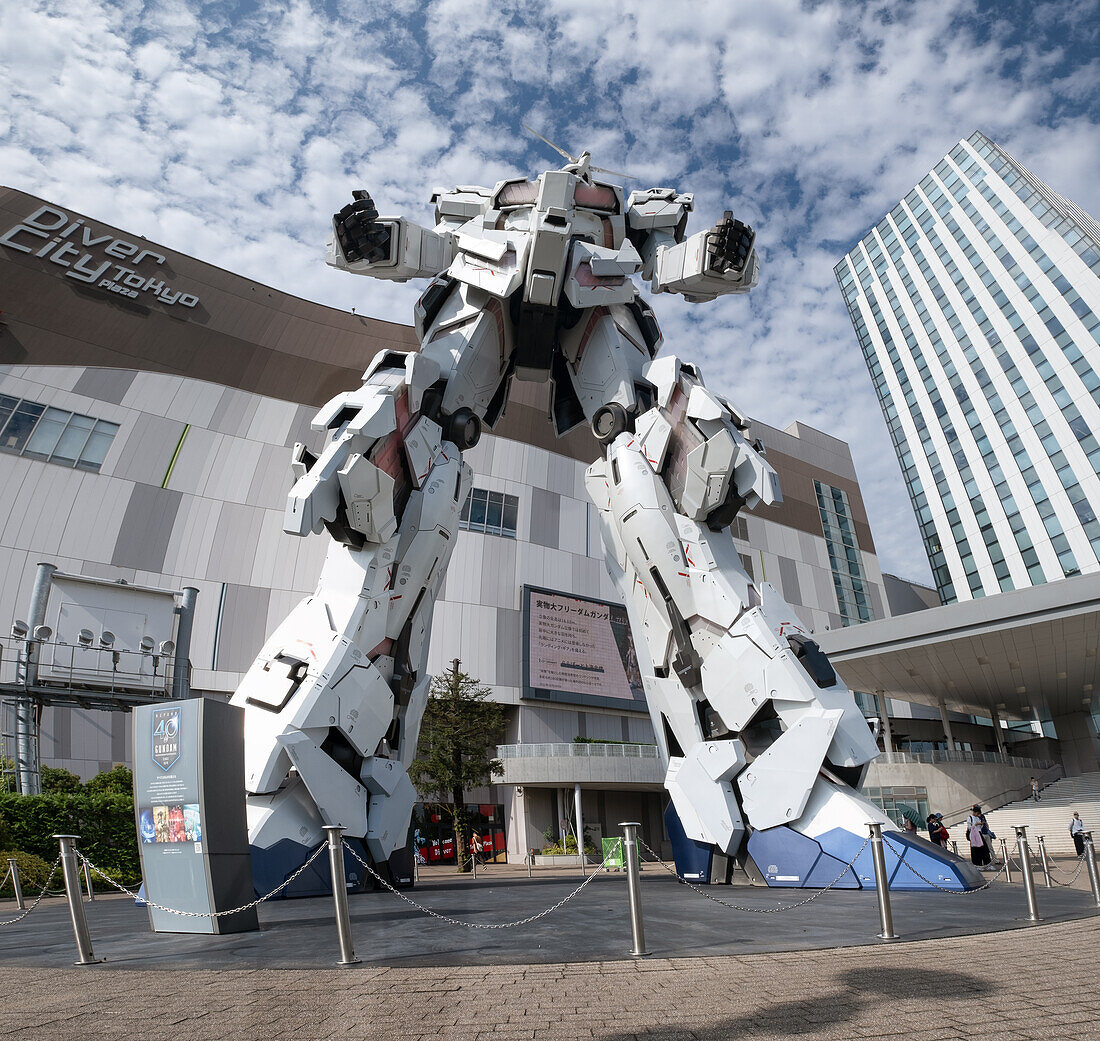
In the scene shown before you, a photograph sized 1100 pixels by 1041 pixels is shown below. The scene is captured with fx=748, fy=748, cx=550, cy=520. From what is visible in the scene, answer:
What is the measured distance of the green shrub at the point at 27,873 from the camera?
1127 centimetres

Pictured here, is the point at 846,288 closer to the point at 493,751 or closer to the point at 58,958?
the point at 493,751

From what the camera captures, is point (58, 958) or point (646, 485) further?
point (646, 485)

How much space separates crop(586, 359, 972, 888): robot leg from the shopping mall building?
14.8 m

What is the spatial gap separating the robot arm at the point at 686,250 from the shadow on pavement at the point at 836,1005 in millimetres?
7264

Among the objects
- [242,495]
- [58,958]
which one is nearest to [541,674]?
[242,495]

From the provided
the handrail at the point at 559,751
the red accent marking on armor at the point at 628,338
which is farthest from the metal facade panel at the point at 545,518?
the red accent marking on armor at the point at 628,338

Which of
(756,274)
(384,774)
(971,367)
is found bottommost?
(384,774)

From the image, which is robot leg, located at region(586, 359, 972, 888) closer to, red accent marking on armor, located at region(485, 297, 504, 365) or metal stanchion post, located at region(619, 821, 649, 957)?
red accent marking on armor, located at region(485, 297, 504, 365)

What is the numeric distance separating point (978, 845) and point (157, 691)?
17461 mm

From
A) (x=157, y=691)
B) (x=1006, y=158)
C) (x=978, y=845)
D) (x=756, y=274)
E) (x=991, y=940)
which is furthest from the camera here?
(x=1006, y=158)

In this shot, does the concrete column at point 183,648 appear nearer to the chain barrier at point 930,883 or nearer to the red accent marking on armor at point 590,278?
the red accent marking on armor at point 590,278

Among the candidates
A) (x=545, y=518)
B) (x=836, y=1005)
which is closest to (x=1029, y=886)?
(x=836, y=1005)

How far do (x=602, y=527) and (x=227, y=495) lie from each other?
18826mm

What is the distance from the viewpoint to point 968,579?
43844 mm
